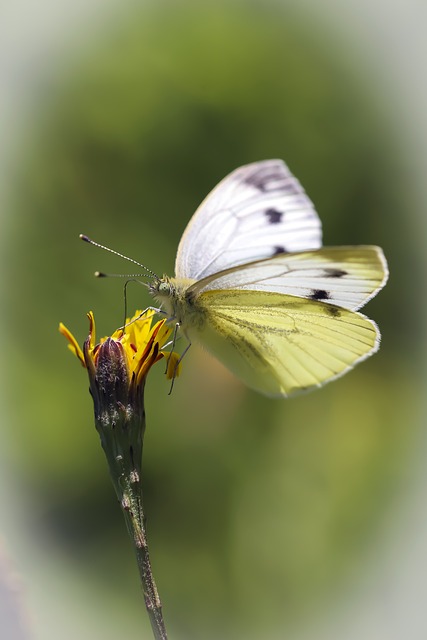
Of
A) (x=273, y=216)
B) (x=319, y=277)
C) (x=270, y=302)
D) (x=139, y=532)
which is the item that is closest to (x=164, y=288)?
(x=270, y=302)

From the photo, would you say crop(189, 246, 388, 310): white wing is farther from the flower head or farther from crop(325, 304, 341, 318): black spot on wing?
the flower head

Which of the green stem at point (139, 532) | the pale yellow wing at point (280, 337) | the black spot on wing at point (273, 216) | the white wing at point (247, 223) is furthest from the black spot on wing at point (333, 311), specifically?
the green stem at point (139, 532)

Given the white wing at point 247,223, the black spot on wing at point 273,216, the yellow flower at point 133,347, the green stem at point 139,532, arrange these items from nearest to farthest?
the green stem at point 139,532 → the yellow flower at point 133,347 → the white wing at point 247,223 → the black spot on wing at point 273,216

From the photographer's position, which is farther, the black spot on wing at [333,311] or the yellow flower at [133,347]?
the black spot on wing at [333,311]

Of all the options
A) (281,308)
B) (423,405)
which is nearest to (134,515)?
(281,308)

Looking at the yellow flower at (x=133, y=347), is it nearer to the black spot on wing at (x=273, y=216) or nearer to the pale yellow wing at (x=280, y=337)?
the pale yellow wing at (x=280, y=337)

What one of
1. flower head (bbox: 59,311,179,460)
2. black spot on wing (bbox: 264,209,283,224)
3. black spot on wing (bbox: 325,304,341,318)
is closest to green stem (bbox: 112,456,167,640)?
flower head (bbox: 59,311,179,460)

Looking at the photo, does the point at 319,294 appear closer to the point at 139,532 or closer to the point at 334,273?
the point at 334,273
